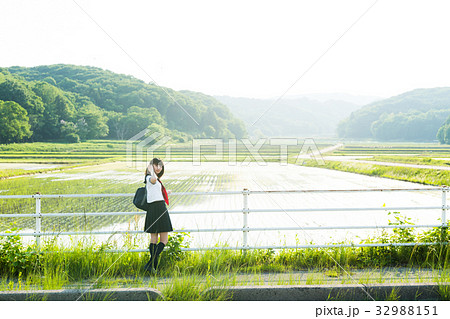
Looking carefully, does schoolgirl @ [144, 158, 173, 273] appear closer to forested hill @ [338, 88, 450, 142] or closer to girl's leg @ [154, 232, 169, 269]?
girl's leg @ [154, 232, 169, 269]

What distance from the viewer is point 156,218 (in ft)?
13.5

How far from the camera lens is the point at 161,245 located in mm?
4180

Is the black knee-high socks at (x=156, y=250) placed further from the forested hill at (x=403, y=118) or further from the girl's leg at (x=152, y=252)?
the forested hill at (x=403, y=118)

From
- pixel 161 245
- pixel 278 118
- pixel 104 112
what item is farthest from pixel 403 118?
pixel 161 245

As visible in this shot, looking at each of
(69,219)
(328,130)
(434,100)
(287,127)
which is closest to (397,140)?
(434,100)

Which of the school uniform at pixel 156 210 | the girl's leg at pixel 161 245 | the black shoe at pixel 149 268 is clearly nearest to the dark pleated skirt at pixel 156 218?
the school uniform at pixel 156 210

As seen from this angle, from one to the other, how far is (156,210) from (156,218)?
9cm

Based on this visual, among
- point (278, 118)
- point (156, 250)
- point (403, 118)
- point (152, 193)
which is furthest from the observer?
point (278, 118)

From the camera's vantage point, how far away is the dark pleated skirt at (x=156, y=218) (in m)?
4.11

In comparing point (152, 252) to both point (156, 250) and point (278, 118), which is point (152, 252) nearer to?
point (156, 250)

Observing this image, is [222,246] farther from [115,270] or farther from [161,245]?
[115,270]

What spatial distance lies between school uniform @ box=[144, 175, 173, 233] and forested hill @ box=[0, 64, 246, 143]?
5103 cm

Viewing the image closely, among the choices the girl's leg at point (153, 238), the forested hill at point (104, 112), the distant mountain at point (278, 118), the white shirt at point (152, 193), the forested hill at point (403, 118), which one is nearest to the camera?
the white shirt at point (152, 193)
